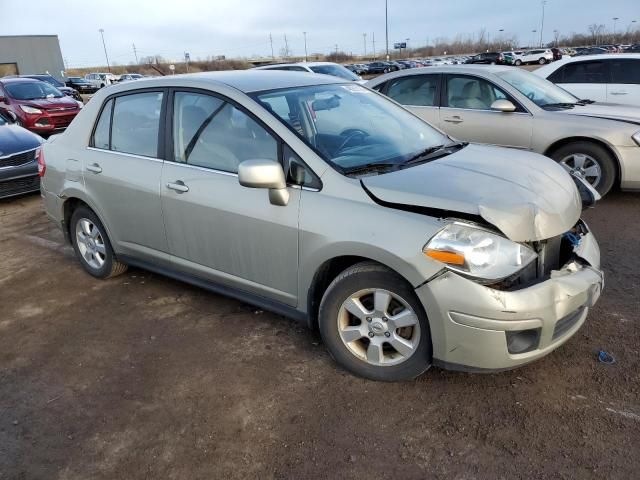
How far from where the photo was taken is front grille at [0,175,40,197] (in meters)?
7.55

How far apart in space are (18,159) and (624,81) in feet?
31.1

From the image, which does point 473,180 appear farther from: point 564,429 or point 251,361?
point 251,361

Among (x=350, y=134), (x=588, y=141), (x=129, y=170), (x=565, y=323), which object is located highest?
(x=350, y=134)

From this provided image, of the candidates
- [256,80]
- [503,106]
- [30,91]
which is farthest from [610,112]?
[30,91]

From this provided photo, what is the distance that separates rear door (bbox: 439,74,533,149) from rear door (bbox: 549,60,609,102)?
294 centimetres

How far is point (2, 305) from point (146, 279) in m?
1.15

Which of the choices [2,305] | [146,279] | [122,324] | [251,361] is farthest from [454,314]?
[2,305]

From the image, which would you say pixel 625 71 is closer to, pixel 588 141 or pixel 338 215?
pixel 588 141

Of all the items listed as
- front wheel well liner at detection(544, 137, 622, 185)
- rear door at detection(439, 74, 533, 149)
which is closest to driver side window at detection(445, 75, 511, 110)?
rear door at detection(439, 74, 533, 149)

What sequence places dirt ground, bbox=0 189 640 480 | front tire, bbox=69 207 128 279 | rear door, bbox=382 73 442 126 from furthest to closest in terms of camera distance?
rear door, bbox=382 73 442 126
front tire, bbox=69 207 128 279
dirt ground, bbox=0 189 640 480

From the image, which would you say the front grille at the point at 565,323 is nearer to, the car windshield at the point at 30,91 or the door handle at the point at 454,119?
the door handle at the point at 454,119

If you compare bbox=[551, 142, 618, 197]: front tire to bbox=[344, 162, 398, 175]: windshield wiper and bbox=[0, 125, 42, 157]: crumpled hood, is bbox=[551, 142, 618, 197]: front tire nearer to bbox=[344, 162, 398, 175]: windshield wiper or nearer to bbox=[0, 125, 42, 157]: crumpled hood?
bbox=[344, 162, 398, 175]: windshield wiper

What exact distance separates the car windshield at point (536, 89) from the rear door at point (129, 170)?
Result: 454 centimetres

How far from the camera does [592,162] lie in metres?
6.12
